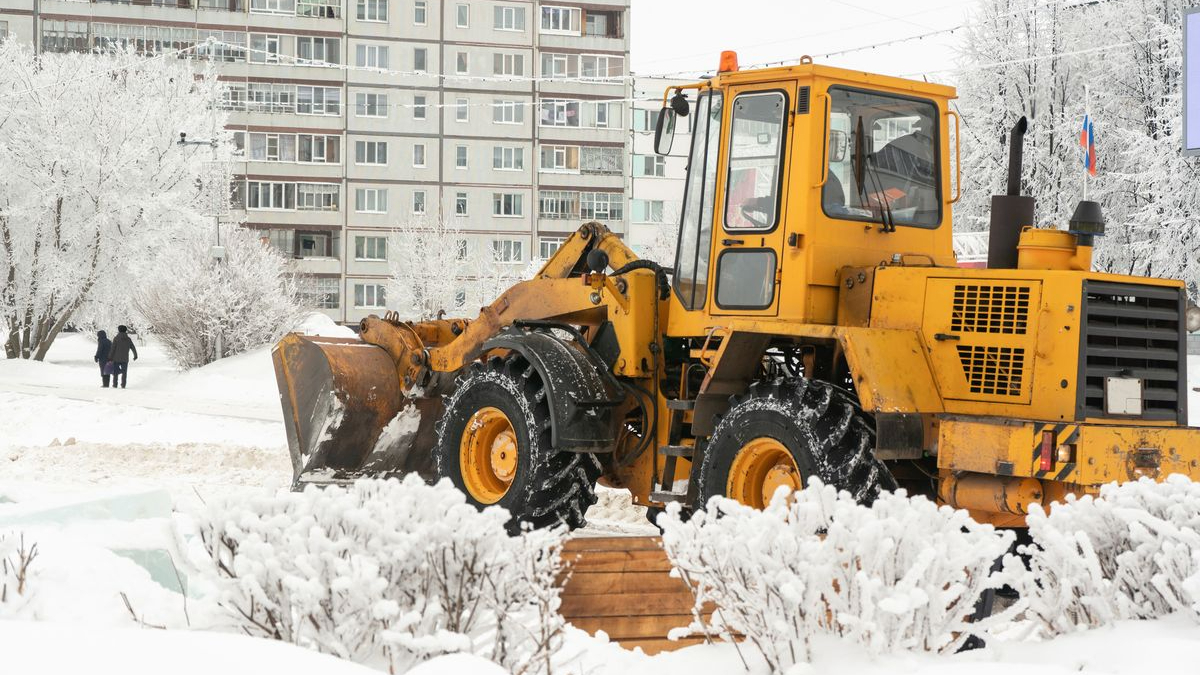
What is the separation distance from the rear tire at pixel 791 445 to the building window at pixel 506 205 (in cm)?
6861

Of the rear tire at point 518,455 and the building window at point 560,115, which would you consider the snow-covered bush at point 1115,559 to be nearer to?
the rear tire at point 518,455

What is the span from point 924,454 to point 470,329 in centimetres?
445

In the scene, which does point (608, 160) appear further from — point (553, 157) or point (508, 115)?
point (508, 115)

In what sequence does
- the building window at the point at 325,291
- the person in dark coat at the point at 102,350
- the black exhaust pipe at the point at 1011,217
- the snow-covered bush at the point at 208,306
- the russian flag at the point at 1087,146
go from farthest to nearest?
the building window at the point at 325,291 → the snow-covered bush at the point at 208,306 → the person in dark coat at the point at 102,350 → the russian flag at the point at 1087,146 → the black exhaust pipe at the point at 1011,217

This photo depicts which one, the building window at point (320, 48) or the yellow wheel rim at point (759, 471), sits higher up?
the building window at point (320, 48)

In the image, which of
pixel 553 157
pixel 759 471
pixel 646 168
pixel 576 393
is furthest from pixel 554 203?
pixel 759 471

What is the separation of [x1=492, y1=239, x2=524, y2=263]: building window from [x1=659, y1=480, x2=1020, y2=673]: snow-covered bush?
71.4 m

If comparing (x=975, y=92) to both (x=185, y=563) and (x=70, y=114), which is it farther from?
(x=185, y=563)

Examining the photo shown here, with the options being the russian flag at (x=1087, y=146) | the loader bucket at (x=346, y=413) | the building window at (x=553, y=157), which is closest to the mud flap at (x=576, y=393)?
the loader bucket at (x=346, y=413)

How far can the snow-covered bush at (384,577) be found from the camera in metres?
4.19

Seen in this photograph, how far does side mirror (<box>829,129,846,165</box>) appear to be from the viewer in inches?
356

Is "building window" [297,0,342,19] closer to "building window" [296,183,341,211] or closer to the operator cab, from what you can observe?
"building window" [296,183,341,211]

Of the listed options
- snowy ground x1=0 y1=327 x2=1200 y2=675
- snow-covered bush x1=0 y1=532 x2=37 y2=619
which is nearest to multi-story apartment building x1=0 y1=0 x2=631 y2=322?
snowy ground x1=0 y1=327 x2=1200 y2=675

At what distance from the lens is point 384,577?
434 centimetres
